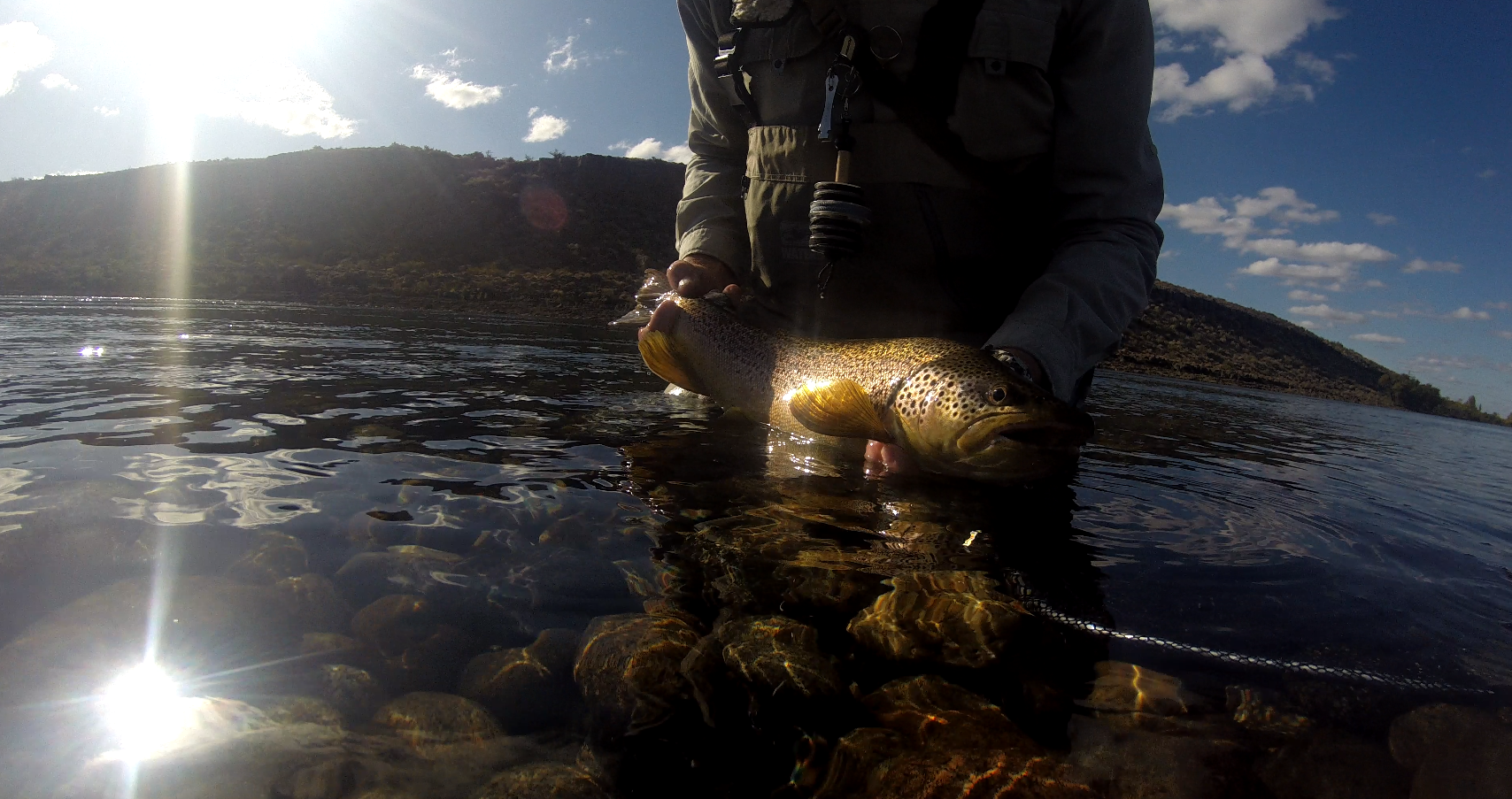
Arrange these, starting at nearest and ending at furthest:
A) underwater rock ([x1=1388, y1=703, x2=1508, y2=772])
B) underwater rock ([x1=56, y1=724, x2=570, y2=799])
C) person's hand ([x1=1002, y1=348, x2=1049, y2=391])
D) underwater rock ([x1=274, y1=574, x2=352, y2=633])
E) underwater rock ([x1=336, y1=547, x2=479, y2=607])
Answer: underwater rock ([x1=56, y1=724, x2=570, y2=799]), underwater rock ([x1=1388, y1=703, x2=1508, y2=772]), underwater rock ([x1=274, y1=574, x2=352, y2=633]), underwater rock ([x1=336, y1=547, x2=479, y2=607]), person's hand ([x1=1002, y1=348, x2=1049, y2=391])

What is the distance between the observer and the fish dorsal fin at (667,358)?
13.6 ft

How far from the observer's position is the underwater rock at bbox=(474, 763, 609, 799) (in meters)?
1.43

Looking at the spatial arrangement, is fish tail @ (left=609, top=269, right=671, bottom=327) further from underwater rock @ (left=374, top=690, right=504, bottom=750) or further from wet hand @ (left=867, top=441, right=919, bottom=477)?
underwater rock @ (left=374, top=690, right=504, bottom=750)

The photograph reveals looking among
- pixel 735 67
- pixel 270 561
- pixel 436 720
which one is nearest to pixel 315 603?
pixel 270 561

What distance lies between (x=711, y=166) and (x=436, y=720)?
4010 millimetres

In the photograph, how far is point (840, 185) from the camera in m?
3.50

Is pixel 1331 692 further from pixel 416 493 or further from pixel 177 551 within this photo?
pixel 177 551

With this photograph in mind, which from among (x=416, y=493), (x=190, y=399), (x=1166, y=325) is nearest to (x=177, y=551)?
(x=416, y=493)

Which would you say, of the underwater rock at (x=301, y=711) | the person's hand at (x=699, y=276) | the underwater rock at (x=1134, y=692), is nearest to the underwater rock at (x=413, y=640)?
the underwater rock at (x=301, y=711)

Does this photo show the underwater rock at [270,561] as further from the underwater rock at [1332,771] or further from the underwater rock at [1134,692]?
the underwater rock at [1332,771]

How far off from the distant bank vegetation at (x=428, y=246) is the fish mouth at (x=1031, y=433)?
76.6 ft

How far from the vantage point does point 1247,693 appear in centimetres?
190

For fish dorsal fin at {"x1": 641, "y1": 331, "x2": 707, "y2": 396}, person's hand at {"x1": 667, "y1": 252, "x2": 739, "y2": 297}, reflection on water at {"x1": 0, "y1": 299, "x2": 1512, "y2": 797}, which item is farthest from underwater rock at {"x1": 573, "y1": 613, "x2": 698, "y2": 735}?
person's hand at {"x1": 667, "y1": 252, "x2": 739, "y2": 297}

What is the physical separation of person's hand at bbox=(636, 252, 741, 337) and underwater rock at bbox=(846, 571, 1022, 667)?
223 cm
